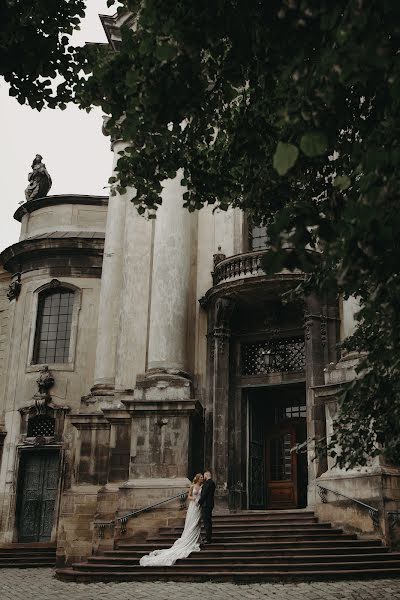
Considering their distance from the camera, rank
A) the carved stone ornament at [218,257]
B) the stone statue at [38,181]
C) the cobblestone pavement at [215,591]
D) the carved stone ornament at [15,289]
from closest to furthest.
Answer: the cobblestone pavement at [215,591] < the carved stone ornament at [218,257] < the carved stone ornament at [15,289] < the stone statue at [38,181]

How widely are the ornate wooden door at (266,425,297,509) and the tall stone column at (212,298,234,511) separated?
182cm

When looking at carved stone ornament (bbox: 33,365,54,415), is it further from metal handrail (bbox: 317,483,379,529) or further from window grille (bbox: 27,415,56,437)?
metal handrail (bbox: 317,483,379,529)

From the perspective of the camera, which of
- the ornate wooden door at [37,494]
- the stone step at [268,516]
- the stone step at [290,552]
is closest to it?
the stone step at [290,552]

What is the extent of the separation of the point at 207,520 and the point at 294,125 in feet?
32.5

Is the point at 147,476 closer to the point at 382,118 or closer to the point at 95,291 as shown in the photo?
the point at 95,291

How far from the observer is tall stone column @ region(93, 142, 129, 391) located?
21047mm

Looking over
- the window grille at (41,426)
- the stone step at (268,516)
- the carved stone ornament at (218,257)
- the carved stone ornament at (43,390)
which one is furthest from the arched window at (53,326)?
the stone step at (268,516)

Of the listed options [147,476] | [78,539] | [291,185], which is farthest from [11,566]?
[291,185]

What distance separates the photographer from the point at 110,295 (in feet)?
71.0

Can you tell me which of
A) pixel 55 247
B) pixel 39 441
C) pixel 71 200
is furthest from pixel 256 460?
pixel 71 200

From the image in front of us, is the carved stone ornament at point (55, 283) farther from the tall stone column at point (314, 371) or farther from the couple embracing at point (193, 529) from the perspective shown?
the couple embracing at point (193, 529)

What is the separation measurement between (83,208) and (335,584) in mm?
16815

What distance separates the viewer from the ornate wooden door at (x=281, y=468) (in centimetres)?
1934

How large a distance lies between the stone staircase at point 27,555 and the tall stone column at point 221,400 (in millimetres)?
5157
